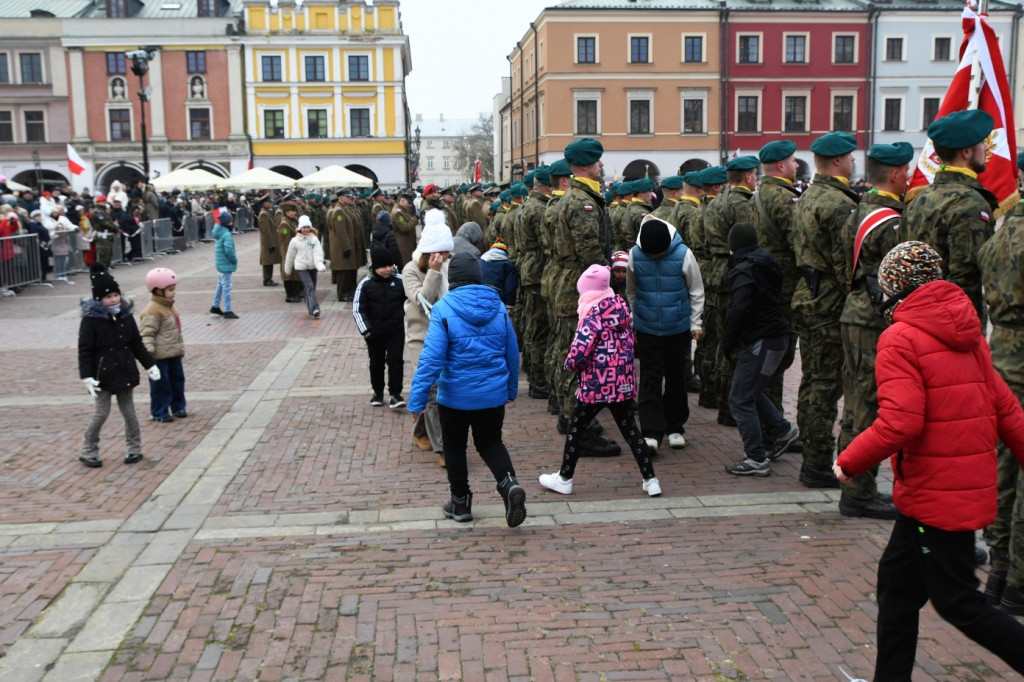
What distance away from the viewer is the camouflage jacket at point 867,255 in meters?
5.45

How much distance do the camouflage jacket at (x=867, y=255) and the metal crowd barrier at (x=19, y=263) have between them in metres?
17.7

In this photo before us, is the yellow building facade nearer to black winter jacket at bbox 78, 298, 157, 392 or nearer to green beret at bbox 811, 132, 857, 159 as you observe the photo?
black winter jacket at bbox 78, 298, 157, 392

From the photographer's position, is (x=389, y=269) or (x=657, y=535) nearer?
(x=657, y=535)

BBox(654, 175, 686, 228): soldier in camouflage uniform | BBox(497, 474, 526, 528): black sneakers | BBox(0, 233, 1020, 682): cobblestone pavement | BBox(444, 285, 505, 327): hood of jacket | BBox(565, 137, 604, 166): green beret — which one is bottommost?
BBox(0, 233, 1020, 682): cobblestone pavement

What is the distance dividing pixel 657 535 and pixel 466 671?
196cm

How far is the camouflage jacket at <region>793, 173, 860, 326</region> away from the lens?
6242mm

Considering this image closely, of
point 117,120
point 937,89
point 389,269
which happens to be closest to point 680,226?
point 389,269

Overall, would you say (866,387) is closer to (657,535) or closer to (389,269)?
(657,535)

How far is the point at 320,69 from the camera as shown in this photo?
60.1 m

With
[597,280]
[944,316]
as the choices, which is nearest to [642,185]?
[597,280]

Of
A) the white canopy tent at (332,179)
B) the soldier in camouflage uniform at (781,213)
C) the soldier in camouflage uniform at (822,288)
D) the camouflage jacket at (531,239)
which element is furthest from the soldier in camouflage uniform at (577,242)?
the white canopy tent at (332,179)

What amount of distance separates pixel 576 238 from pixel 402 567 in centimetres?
315


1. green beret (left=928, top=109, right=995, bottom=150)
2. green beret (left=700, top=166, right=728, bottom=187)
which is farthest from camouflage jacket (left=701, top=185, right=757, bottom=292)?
green beret (left=928, top=109, right=995, bottom=150)

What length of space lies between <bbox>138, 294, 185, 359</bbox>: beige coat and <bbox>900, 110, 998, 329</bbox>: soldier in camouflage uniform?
667 cm
